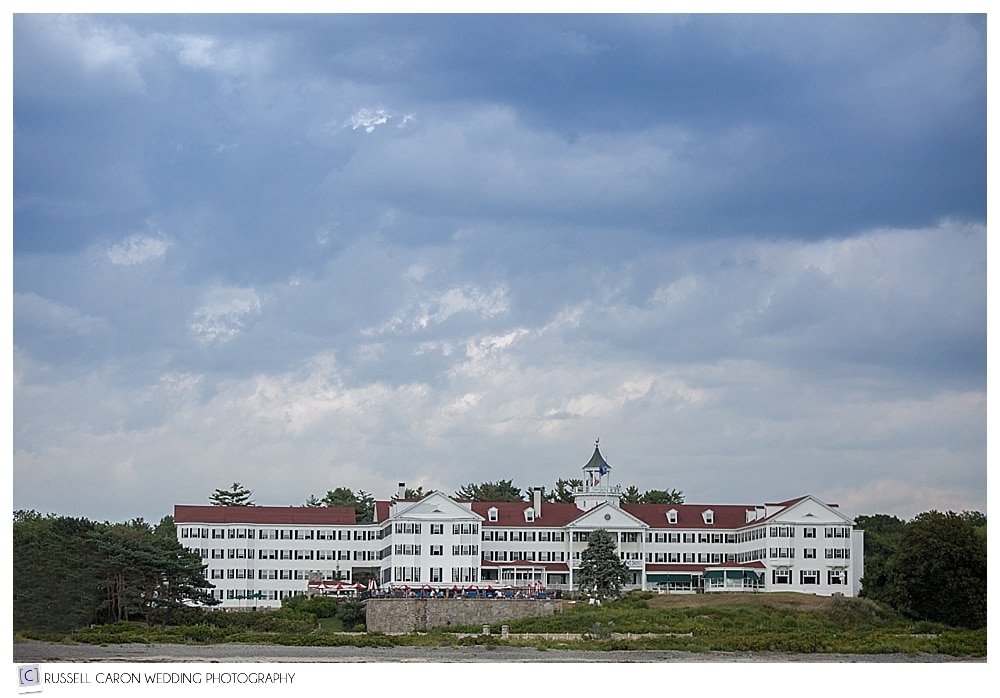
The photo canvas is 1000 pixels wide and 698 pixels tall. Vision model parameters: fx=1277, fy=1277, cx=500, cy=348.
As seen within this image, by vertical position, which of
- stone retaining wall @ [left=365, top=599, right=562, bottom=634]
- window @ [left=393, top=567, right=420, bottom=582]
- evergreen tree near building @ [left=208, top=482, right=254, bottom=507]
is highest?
evergreen tree near building @ [left=208, top=482, right=254, bottom=507]

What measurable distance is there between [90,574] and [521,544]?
23.0 ft

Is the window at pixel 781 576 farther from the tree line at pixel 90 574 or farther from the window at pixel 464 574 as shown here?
the tree line at pixel 90 574

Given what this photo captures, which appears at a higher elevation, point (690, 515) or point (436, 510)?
point (436, 510)

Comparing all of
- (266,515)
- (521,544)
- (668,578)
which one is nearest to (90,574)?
(266,515)

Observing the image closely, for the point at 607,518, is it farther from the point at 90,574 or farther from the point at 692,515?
the point at 90,574

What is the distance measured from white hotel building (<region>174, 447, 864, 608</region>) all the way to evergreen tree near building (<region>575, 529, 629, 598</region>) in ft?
1.90

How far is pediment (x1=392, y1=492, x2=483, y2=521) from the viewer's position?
18.2m

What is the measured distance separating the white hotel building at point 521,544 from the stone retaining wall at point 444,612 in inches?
44.6

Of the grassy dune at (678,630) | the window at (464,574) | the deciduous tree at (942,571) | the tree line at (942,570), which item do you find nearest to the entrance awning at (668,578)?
the grassy dune at (678,630)

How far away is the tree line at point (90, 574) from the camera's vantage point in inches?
553

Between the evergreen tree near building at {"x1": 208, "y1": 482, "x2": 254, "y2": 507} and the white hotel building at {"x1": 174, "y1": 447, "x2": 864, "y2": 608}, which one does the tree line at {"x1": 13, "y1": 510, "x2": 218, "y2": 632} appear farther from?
the white hotel building at {"x1": 174, "y1": 447, "x2": 864, "y2": 608}

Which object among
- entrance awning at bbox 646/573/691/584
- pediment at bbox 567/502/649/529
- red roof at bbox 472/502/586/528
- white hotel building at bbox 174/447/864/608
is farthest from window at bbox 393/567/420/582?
entrance awning at bbox 646/573/691/584

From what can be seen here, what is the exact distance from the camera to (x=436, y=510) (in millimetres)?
18438
